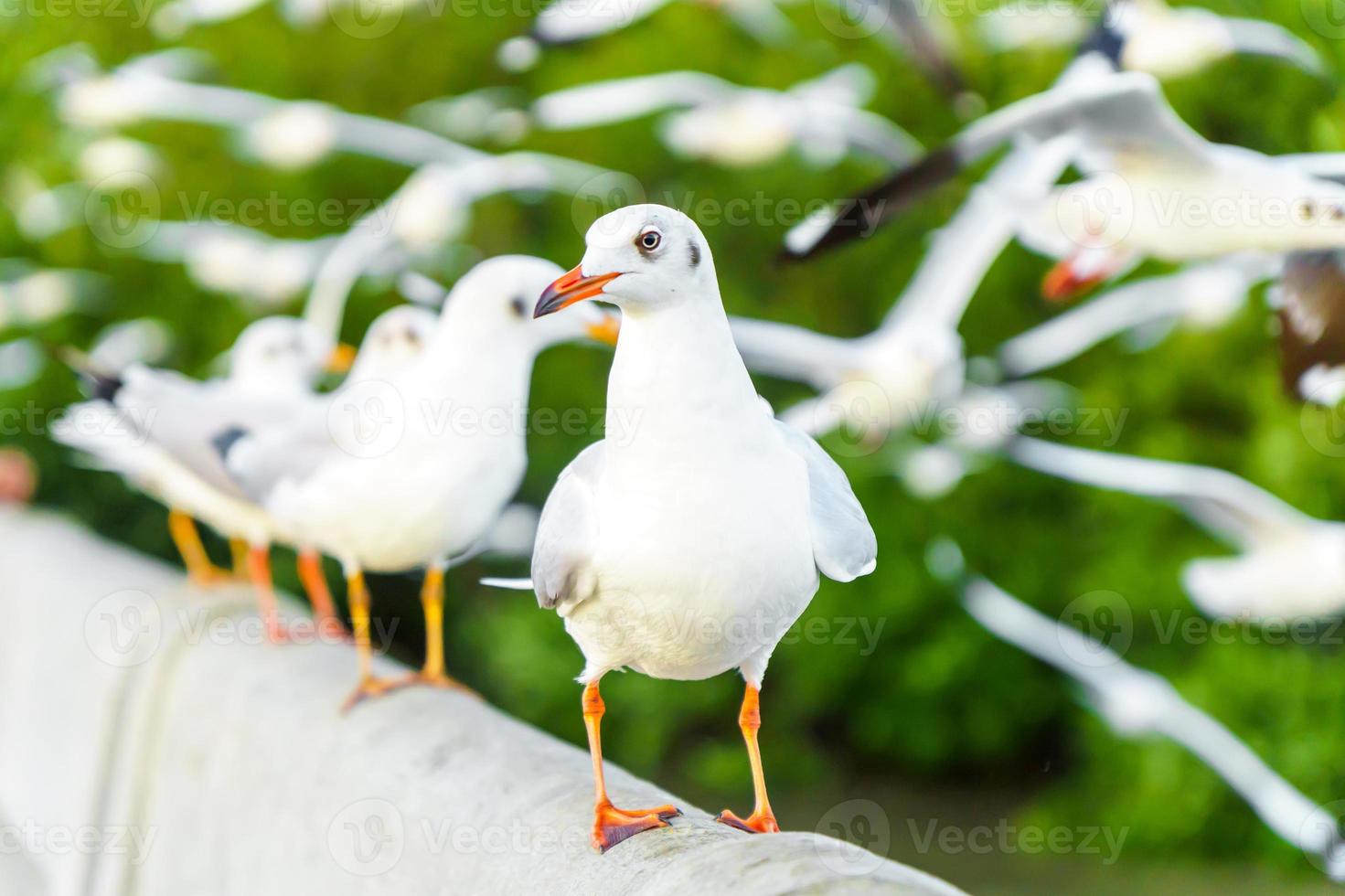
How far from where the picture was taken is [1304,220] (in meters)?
1.96

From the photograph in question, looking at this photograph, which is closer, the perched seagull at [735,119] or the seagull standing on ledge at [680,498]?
the seagull standing on ledge at [680,498]

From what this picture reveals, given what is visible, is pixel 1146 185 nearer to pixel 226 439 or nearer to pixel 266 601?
Result: pixel 226 439

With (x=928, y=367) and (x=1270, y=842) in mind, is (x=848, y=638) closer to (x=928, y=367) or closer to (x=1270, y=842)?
(x=1270, y=842)

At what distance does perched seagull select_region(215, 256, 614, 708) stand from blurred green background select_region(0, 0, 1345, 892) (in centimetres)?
207

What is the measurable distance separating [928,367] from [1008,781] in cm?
258

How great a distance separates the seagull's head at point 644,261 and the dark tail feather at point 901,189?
727 mm

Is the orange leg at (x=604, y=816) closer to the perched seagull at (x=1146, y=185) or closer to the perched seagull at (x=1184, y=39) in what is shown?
the perched seagull at (x=1146, y=185)

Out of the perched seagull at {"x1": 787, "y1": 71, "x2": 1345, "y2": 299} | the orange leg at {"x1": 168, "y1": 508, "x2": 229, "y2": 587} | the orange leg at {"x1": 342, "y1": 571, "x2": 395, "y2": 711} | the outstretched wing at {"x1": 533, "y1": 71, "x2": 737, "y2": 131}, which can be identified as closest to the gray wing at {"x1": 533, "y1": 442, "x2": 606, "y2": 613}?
the perched seagull at {"x1": 787, "y1": 71, "x2": 1345, "y2": 299}

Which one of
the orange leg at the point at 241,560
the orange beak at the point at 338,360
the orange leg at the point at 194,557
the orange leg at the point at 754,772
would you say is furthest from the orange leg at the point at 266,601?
the orange leg at the point at 754,772

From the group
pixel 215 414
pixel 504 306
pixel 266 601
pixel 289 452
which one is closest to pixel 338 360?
pixel 215 414

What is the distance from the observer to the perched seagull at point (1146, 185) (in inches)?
76.7

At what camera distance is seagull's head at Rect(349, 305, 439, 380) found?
1.86 metres

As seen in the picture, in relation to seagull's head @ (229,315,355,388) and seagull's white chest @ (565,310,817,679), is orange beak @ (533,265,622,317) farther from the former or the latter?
seagull's head @ (229,315,355,388)

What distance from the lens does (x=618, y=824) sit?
121cm
